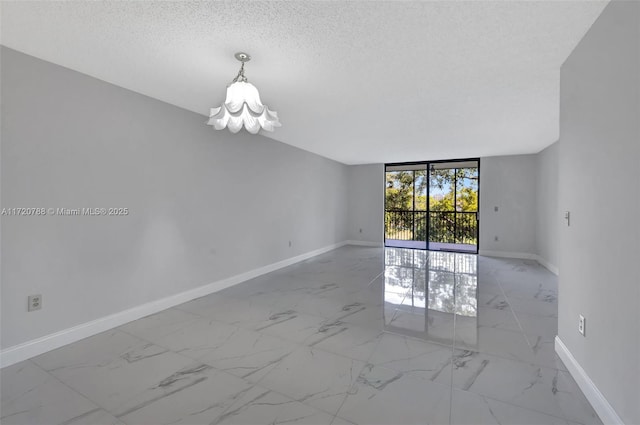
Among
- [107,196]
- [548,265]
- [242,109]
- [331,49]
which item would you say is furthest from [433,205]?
[107,196]

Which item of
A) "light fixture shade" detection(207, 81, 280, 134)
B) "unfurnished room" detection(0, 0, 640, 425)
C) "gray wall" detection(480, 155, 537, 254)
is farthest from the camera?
"gray wall" detection(480, 155, 537, 254)

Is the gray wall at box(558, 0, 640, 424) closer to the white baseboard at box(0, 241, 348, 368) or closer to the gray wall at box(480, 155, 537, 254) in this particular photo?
the white baseboard at box(0, 241, 348, 368)

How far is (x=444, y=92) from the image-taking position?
267 centimetres

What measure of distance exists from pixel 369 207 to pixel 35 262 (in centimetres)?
643

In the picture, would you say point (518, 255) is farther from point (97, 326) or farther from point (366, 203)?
point (97, 326)

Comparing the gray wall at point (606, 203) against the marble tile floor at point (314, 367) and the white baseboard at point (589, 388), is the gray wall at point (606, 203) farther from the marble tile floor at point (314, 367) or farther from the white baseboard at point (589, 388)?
the marble tile floor at point (314, 367)

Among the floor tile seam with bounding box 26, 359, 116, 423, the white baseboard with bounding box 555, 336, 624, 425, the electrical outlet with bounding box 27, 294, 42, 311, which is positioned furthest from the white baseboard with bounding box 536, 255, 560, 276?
the electrical outlet with bounding box 27, 294, 42, 311

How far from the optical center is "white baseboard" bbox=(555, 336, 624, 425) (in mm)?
1399

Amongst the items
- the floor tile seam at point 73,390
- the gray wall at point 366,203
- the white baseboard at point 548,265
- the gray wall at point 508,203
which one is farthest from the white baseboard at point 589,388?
the gray wall at point 366,203

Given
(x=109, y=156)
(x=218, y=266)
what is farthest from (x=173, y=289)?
(x=109, y=156)

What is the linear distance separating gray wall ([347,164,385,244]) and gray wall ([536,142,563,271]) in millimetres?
3282

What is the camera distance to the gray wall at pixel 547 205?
15.0 feet

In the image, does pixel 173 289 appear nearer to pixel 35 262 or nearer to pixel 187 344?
pixel 187 344

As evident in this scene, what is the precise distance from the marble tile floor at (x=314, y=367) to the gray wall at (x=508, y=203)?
2.93 m
